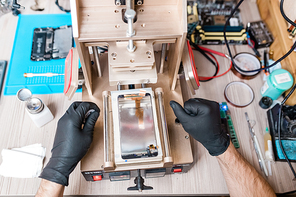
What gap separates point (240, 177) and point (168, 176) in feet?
1.20

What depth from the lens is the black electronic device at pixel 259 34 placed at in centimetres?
155

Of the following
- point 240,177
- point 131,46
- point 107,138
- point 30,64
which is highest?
point 30,64

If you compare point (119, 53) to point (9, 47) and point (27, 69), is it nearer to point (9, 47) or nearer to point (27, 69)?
point (27, 69)

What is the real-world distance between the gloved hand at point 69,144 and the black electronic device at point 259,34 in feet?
3.98

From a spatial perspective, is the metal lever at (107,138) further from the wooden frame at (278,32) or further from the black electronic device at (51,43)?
the wooden frame at (278,32)

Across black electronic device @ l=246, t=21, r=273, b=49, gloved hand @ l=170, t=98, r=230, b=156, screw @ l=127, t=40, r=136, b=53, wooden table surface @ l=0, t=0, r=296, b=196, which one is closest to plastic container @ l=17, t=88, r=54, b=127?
wooden table surface @ l=0, t=0, r=296, b=196

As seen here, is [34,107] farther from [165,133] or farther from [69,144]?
[165,133]

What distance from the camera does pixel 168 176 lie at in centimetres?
124

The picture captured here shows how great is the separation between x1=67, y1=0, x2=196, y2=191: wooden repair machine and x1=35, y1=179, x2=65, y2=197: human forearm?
14 centimetres

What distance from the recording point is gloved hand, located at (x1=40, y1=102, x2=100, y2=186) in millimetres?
1051


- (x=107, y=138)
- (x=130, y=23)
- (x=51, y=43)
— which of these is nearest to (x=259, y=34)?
(x=130, y=23)

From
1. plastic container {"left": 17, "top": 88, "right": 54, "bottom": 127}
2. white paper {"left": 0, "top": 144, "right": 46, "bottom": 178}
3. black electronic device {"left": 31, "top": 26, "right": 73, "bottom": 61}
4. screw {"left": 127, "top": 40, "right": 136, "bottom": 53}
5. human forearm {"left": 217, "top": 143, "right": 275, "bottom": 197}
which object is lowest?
human forearm {"left": 217, "top": 143, "right": 275, "bottom": 197}

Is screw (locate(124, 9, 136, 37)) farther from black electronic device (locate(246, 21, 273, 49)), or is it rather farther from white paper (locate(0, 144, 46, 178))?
black electronic device (locate(246, 21, 273, 49))

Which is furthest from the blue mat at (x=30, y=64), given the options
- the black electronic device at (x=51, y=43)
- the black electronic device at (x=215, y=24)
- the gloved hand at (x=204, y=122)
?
the black electronic device at (x=215, y=24)
